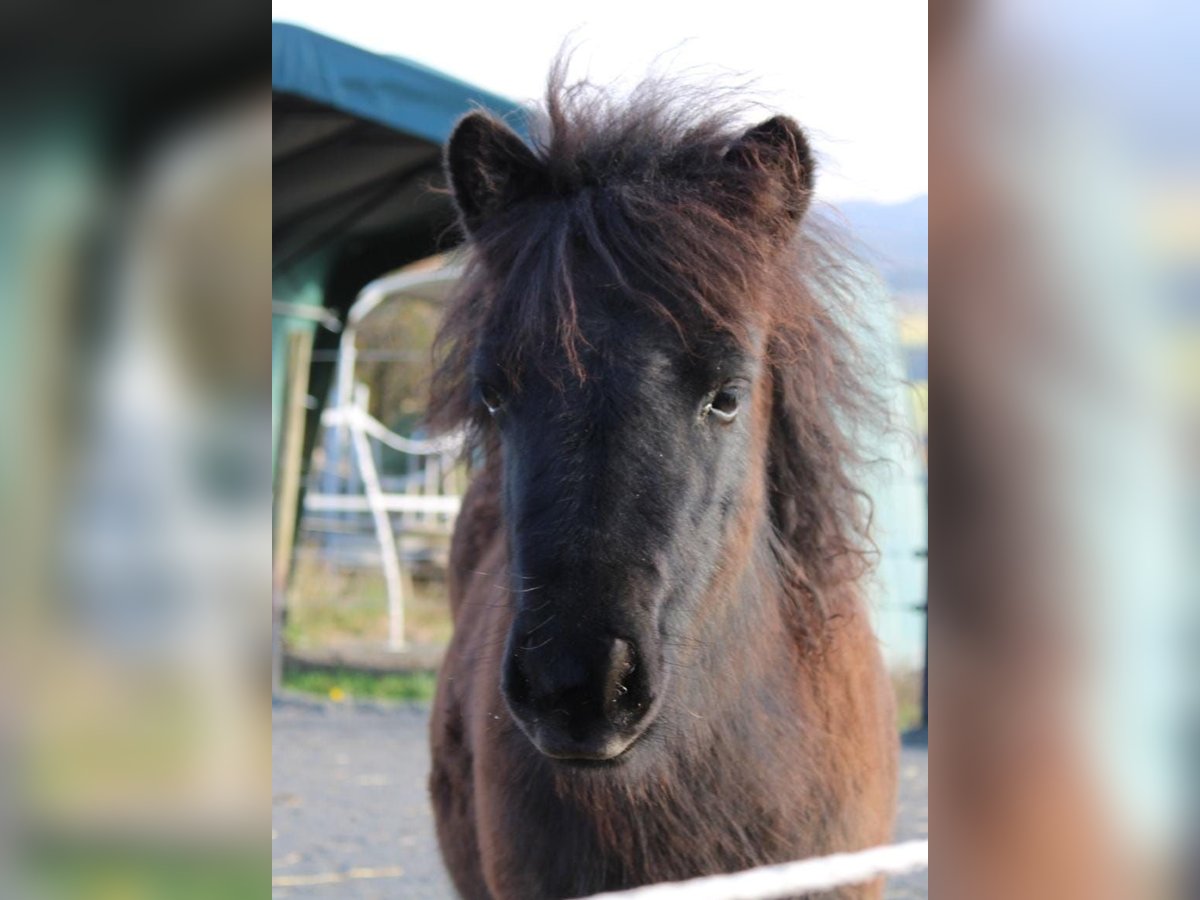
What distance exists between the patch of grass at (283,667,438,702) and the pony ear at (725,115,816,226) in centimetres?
787

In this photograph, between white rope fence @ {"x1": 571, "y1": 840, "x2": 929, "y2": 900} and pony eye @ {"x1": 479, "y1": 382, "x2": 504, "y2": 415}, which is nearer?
white rope fence @ {"x1": 571, "y1": 840, "x2": 929, "y2": 900}

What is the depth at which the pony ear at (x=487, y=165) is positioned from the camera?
256 cm

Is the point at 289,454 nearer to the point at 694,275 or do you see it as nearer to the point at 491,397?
the point at 491,397

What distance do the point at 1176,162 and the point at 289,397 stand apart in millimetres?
9475

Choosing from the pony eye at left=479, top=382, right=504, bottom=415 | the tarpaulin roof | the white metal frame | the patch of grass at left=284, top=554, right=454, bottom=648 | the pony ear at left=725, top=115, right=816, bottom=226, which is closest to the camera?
the pony eye at left=479, top=382, right=504, bottom=415

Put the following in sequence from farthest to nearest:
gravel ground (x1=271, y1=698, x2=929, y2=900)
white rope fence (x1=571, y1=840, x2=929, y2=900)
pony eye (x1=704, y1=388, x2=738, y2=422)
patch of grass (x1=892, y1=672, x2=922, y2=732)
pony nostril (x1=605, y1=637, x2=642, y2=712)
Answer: patch of grass (x1=892, y1=672, x2=922, y2=732) → gravel ground (x1=271, y1=698, x2=929, y2=900) → pony eye (x1=704, y1=388, x2=738, y2=422) → pony nostril (x1=605, y1=637, x2=642, y2=712) → white rope fence (x1=571, y1=840, x2=929, y2=900)

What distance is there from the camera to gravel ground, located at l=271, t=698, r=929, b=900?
552 cm

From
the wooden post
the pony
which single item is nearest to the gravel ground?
the wooden post

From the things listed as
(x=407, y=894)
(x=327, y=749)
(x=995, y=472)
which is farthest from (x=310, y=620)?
(x=995, y=472)

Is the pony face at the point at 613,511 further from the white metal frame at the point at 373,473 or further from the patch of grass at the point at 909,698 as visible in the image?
the white metal frame at the point at 373,473

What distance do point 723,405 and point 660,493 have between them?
0.30m

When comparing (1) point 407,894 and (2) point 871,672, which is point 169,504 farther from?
(1) point 407,894

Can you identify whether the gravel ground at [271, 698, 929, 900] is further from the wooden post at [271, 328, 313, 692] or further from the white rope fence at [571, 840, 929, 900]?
the white rope fence at [571, 840, 929, 900]

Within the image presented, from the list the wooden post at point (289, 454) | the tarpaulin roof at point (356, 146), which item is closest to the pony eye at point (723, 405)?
the tarpaulin roof at point (356, 146)
